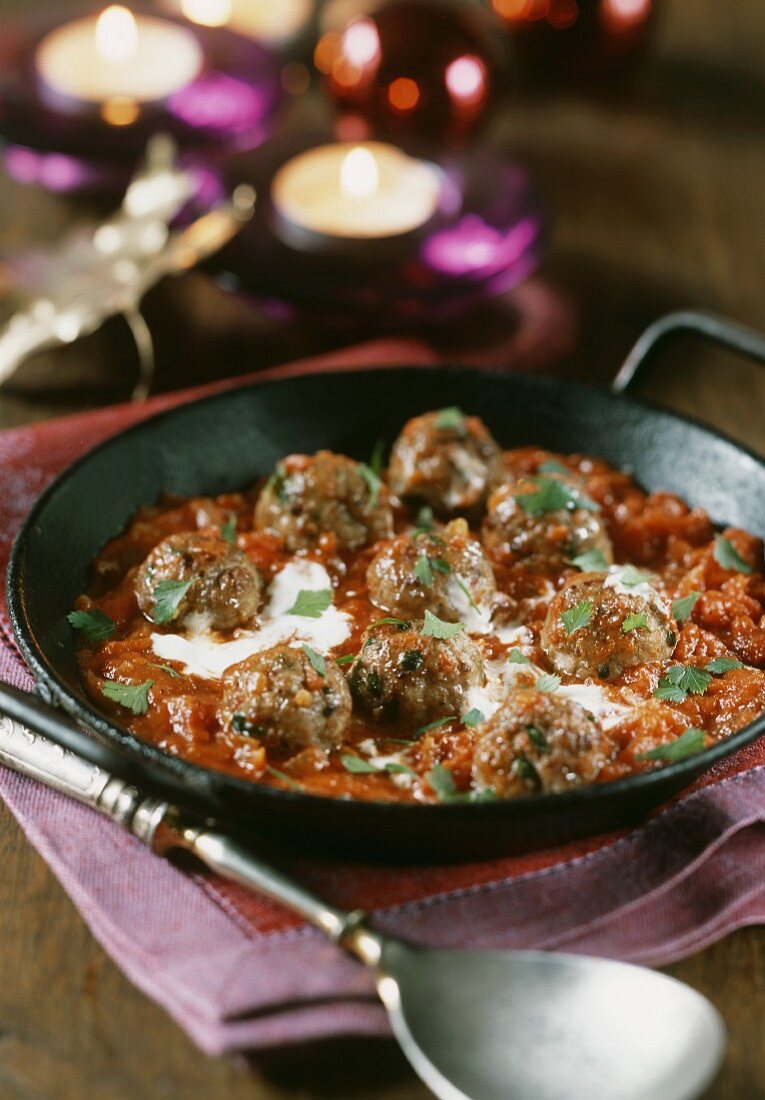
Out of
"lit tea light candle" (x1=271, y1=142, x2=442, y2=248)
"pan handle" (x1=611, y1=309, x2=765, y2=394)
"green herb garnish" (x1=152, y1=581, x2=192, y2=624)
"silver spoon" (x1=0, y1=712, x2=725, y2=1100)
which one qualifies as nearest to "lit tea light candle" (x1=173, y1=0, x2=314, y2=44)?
"lit tea light candle" (x1=271, y1=142, x2=442, y2=248)

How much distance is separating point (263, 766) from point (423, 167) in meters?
3.78

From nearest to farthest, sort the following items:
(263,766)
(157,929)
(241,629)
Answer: (157,929) < (263,766) < (241,629)

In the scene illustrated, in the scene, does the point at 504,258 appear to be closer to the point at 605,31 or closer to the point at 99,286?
the point at 99,286

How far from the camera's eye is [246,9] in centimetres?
835

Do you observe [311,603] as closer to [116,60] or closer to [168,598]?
[168,598]

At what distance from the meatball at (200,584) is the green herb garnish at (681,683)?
47.0 inches

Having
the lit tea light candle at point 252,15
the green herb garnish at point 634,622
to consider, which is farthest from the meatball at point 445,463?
the lit tea light candle at point 252,15

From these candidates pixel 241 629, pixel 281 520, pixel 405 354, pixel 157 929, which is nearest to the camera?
pixel 157 929

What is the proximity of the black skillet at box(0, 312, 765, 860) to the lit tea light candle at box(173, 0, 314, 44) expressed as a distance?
4029 millimetres

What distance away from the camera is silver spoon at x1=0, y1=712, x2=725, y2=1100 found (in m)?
2.88

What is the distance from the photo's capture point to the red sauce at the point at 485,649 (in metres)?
3.58

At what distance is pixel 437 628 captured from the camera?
3916mm

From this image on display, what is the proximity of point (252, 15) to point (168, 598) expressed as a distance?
5.40 meters

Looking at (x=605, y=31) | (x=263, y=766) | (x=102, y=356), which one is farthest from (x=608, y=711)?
(x=605, y=31)
